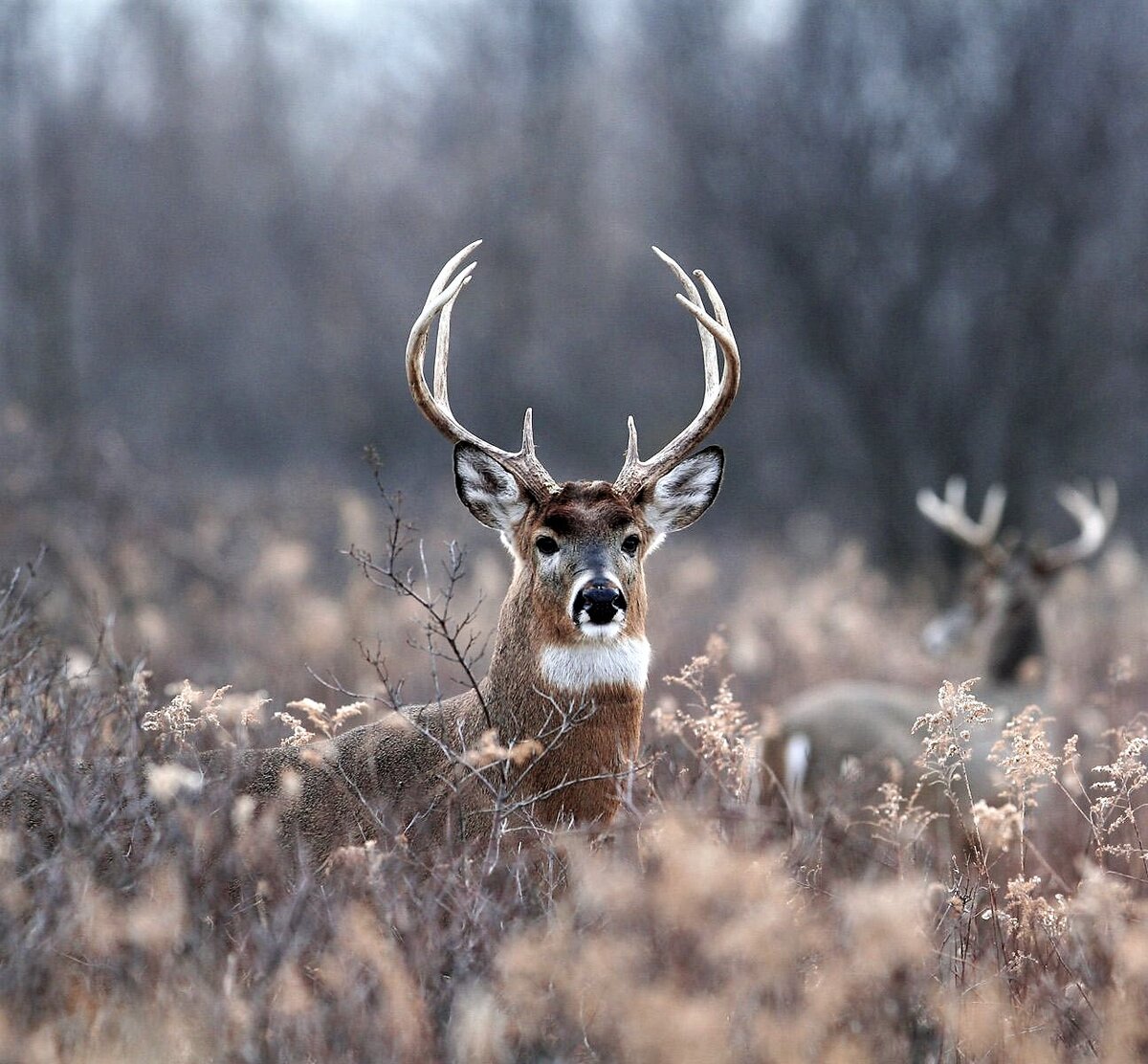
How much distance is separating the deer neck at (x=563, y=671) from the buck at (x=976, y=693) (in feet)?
2.83

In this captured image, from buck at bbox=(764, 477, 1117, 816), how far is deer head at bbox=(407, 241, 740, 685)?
101cm

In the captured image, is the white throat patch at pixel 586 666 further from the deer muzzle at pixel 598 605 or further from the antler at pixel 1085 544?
the antler at pixel 1085 544

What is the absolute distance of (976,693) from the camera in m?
8.56

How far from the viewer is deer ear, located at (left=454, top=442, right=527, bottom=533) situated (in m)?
4.88

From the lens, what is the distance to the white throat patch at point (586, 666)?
451 cm

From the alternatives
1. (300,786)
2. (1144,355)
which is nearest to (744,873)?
(300,786)

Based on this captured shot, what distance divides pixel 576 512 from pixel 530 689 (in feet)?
1.91

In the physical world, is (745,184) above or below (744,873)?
above

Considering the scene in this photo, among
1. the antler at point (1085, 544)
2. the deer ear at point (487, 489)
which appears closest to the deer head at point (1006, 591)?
the antler at point (1085, 544)

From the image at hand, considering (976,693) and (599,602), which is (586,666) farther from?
(976,693)

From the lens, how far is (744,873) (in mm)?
3035

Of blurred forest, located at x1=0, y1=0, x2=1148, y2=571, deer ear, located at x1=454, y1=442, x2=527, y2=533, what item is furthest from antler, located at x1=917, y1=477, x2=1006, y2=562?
deer ear, located at x1=454, y1=442, x2=527, y2=533

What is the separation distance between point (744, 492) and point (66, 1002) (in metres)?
21.2

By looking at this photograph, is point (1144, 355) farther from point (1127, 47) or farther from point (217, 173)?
point (217, 173)
